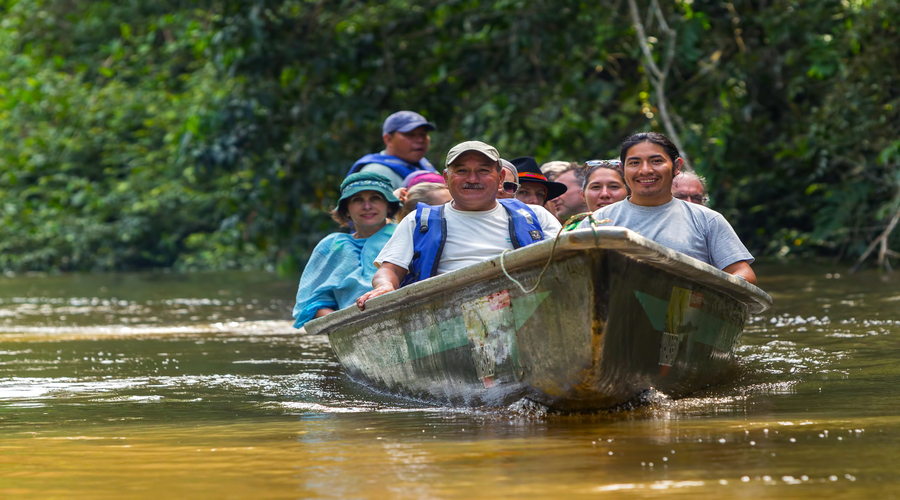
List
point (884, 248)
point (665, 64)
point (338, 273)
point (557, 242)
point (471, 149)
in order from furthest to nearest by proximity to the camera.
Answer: point (665, 64) → point (884, 248) → point (338, 273) → point (471, 149) → point (557, 242)

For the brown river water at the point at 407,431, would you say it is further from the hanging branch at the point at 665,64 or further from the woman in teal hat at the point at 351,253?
the hanging branch at the point at 665,64

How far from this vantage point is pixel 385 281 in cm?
489

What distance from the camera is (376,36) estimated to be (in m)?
14.1

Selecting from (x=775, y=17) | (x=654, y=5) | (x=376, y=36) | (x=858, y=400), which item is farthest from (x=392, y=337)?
(x=376, y=36)

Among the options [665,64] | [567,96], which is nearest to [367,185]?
[665,64]

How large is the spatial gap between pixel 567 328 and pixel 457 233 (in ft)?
3.18

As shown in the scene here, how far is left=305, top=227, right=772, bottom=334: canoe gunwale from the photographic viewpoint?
383 cm

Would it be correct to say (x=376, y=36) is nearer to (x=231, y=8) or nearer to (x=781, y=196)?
(x=231, y=8)

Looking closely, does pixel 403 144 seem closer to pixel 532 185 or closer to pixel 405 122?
pixel 405 122

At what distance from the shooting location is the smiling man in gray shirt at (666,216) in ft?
15.9

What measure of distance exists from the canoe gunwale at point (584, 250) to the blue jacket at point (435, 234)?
262 millimetres

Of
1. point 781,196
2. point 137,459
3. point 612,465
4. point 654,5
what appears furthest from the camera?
point 781,196

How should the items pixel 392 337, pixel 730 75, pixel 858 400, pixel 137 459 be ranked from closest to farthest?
pixel 137 459 → pixel 858 400 → pixel 392 337 → pixel 730 75

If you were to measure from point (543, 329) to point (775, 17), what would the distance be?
9.03 meters
